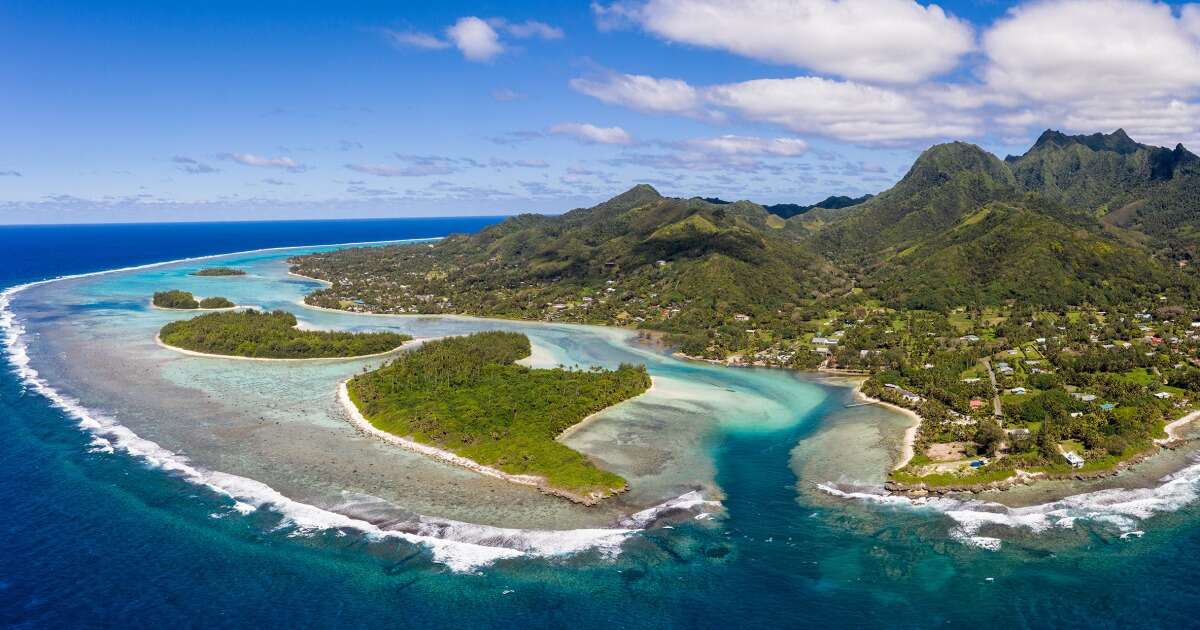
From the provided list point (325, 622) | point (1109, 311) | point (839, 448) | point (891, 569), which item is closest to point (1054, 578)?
point (891, 569)

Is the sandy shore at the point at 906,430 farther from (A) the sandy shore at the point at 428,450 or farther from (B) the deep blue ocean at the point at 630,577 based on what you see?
(A) the sandy shore at the point at 428,450

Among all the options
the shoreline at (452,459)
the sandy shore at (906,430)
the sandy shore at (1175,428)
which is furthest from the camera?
the sandy shore at (1175,428)

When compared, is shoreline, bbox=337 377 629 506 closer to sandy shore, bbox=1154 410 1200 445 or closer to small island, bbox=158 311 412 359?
small island, bbox=158 311 412 359

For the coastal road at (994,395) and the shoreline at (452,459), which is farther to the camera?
the coastal road at (994,395)

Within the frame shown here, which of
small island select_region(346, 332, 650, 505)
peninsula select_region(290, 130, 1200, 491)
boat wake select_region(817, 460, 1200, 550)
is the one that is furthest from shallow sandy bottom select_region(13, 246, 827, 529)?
boat wake select_region(817, 460, 1200, 550)

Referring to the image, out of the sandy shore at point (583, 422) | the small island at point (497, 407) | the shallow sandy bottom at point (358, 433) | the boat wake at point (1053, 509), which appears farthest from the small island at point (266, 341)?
the boat wake at point (1053, 509)

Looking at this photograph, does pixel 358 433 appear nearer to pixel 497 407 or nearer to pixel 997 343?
pixel 497 407

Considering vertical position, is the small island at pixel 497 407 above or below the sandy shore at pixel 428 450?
above
